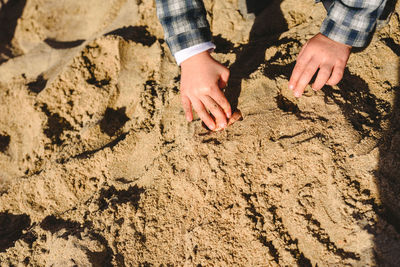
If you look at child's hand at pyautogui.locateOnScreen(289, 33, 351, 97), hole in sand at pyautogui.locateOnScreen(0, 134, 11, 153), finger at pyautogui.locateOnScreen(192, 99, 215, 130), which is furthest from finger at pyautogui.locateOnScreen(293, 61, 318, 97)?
hole in sand at pyautogui.locateOnScreen(0, 134, 11, 153)

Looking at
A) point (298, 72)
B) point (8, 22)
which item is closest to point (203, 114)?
point (298, 72)

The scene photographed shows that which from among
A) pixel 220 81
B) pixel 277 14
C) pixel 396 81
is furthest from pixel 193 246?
pixel 277 14

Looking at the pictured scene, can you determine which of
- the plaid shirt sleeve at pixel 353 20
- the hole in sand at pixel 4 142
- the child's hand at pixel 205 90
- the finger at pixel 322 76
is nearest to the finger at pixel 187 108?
the child's hand at pixel 205 90

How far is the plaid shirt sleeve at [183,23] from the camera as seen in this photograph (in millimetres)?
1482

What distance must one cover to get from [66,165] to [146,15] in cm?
121

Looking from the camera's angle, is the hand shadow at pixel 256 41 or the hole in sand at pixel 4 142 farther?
the hole in sand at pixel 4 142

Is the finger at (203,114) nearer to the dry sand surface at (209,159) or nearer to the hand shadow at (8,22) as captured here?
the dry sand surface at (209,159)

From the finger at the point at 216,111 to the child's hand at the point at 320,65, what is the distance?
36 cm

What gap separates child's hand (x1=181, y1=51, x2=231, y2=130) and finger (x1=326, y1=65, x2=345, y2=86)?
50 cm

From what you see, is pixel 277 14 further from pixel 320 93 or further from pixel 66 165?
pixel 66 165

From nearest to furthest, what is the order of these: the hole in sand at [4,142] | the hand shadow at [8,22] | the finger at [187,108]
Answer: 1. the finger at [187,108]
2. the hole in sand at [4,142]
3. the hand shadow at [8,22]

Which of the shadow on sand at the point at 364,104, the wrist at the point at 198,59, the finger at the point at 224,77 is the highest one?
the wrist at the point at 198,59

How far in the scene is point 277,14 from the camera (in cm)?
184

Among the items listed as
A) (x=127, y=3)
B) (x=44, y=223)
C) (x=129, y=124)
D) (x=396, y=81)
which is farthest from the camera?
(x=127, y=3)
